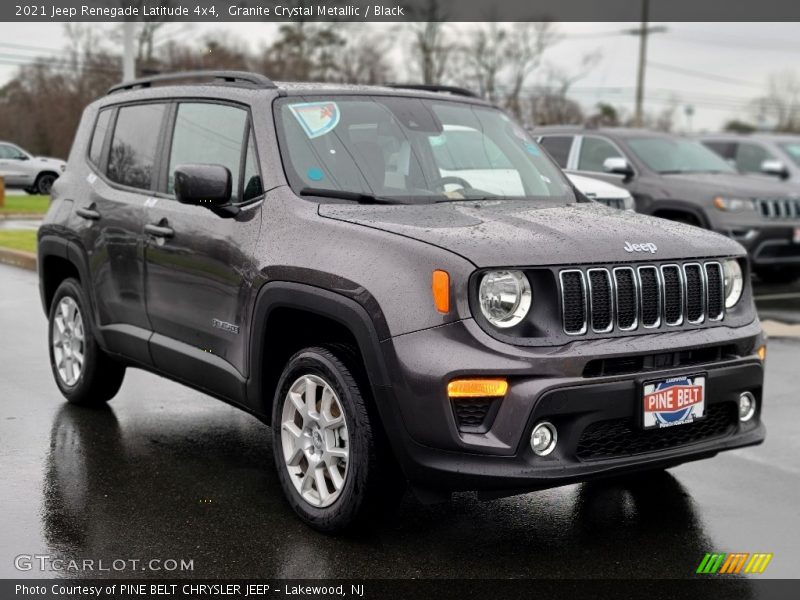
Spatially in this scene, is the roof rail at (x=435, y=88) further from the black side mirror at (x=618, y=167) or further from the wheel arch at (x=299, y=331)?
the black side mirror at (x=618, y=167)

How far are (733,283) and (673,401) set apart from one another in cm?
86

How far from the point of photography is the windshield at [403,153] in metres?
5.05

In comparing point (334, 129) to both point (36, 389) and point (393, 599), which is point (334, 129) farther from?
point (36, 389)

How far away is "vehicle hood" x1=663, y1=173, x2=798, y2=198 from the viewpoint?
13172 millimetres

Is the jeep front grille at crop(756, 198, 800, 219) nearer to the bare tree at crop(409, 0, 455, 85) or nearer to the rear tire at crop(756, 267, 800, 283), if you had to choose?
the rear tire at crop(756, 267, 800, 283)

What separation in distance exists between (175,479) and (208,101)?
197 cm

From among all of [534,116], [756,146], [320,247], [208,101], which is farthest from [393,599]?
[534,116]

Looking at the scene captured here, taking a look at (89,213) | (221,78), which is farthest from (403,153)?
(89,213)

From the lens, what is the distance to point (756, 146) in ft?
57.9

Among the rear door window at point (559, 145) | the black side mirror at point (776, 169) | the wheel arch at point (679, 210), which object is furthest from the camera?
the black side mirror at point (776, 169)

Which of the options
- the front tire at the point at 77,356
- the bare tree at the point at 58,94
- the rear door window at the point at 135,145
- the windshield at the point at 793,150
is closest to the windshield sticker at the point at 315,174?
the rear door window at the point at 135,145

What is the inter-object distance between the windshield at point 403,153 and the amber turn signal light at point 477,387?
1.29m

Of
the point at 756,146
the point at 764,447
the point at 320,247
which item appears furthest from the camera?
the point at 756,146

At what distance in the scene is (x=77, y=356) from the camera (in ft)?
22.1
